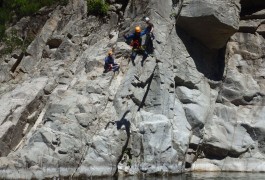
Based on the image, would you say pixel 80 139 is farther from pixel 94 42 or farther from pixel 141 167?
pixel 94 42

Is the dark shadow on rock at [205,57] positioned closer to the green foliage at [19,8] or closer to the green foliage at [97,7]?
the green foliage at [97,7]

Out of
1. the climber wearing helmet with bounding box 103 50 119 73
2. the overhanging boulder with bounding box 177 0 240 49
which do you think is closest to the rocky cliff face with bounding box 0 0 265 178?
the overhanging boulder with bounding box 177 0 240 49

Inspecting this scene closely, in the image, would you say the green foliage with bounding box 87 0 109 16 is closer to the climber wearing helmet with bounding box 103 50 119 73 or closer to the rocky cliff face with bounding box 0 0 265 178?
the rocky cliff face with bounding box 0 0 265 178

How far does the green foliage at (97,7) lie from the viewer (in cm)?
2752

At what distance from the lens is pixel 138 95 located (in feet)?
73.5

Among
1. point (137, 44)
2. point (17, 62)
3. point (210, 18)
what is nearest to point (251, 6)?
point (210, 18)

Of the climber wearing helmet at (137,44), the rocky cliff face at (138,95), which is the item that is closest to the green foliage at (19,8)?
the rocky cliff face at (138,95)

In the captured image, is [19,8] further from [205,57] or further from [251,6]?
[251,6]

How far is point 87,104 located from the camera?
21.9 metres

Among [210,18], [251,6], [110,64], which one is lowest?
[251,6]

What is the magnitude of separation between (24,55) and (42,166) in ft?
32.9

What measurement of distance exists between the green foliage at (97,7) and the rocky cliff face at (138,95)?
1.23ft

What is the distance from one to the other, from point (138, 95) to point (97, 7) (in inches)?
300

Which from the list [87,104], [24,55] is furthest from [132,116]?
[24,55]
